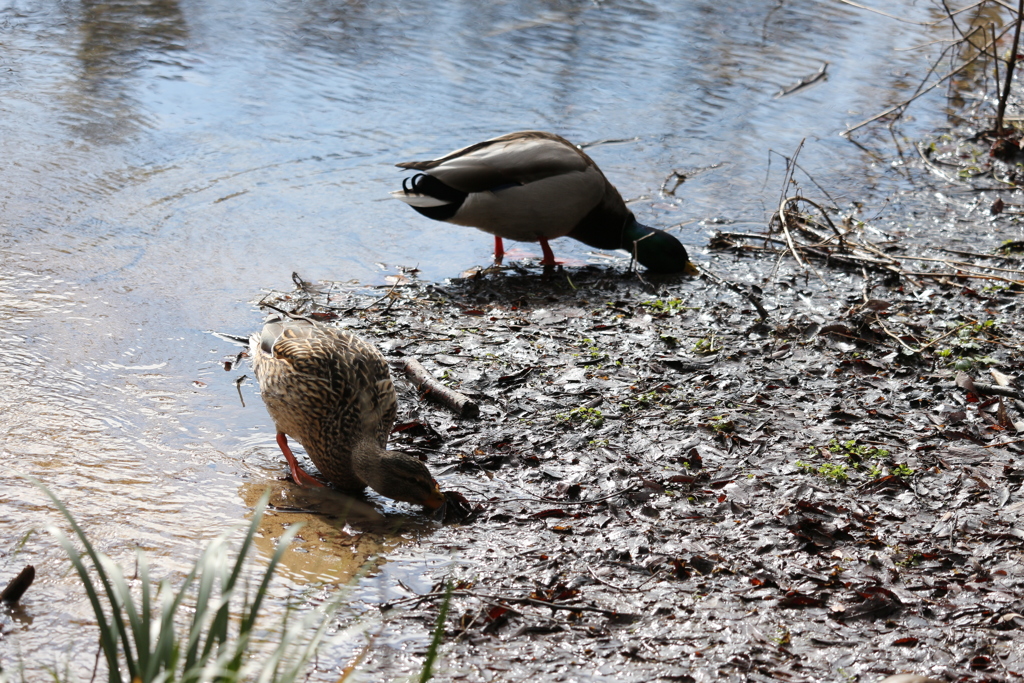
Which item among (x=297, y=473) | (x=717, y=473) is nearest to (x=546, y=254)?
(x=717, y=473)

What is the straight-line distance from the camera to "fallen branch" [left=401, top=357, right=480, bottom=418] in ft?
14.0

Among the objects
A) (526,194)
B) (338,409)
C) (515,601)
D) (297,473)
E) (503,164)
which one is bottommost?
(297,473)

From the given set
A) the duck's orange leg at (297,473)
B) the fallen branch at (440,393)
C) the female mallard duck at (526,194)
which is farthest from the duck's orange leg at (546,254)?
the duck's orange leg at (297,473)

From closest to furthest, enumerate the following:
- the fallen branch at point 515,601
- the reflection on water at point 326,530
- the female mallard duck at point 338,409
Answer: the fallen branch at point 515,601
the reflection on water at point 326,530
the female mallard duck at point 338,409

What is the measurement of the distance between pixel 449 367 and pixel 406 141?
11.4 feet

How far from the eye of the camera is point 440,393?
435 cm

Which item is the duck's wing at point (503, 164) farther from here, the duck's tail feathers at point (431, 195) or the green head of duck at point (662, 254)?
the green head of duck at point (662, 254)

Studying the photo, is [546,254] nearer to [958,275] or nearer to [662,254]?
[662,254]

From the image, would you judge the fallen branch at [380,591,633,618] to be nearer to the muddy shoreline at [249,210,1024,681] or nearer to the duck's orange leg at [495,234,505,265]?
the muddy shoreline at [249,210,1024,681]

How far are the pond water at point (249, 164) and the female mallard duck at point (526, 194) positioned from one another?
0.37 metres

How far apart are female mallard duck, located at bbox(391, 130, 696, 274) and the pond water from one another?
37 centimetres

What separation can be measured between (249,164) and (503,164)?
83.7 inches

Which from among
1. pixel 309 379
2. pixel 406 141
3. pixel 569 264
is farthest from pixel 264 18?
pixel 309 379

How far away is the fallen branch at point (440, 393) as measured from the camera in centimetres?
426
